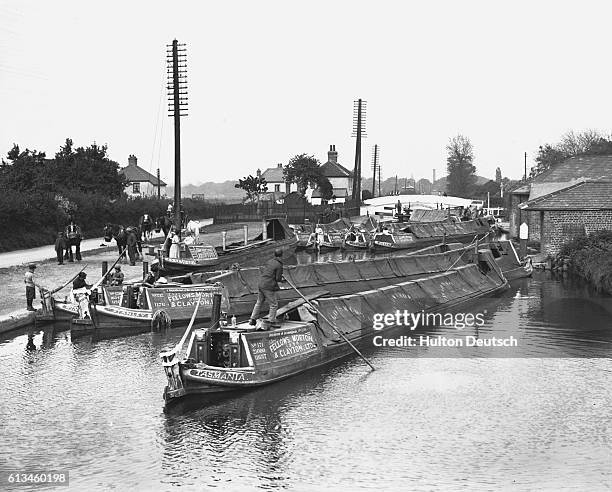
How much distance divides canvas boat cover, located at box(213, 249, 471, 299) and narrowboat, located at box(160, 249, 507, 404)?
19.8 ft

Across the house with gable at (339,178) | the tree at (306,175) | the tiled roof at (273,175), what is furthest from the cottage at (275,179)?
the tree at (306,175)

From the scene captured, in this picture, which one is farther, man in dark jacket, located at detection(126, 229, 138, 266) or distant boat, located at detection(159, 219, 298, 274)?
man in dark jacket, located at detection(126, 229, 138, 266)

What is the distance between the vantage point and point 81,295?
28578 millimetres

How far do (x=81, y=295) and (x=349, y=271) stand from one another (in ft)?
47.4

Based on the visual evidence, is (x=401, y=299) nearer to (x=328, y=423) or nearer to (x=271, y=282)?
(x=271, y=282)

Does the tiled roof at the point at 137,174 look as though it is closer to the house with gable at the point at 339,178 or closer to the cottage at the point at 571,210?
the house with gable at the point at 339,178

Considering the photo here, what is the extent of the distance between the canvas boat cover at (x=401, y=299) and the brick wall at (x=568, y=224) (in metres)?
7.95

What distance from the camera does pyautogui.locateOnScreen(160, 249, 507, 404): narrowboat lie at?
1891 centimetres

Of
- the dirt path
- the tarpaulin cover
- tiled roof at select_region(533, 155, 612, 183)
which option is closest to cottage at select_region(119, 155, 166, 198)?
the tarpaulin cover

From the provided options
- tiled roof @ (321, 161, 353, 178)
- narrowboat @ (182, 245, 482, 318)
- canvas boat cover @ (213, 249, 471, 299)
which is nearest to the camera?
narrowboat @ (182, 245, 482, 318)

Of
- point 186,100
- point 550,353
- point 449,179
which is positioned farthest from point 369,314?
point 449,179

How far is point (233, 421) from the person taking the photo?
18.2 m

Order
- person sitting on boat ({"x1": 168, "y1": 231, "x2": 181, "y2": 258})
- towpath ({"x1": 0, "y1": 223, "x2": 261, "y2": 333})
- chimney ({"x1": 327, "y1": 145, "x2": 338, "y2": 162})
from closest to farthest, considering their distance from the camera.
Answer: towpath ({"x1": 0, "y1": 223, "x2": 261, "y2": 333})
person sitting on boat ({"x1": 168, "y1": 231, "x2": 181, "y2": 258})
chimney ({"x1": 327, "y1": 145, "x2": 338, "y2": 162})

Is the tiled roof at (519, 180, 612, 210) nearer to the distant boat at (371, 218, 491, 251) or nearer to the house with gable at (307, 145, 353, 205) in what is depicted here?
the distant boat at (371, 218, 491, 251)
